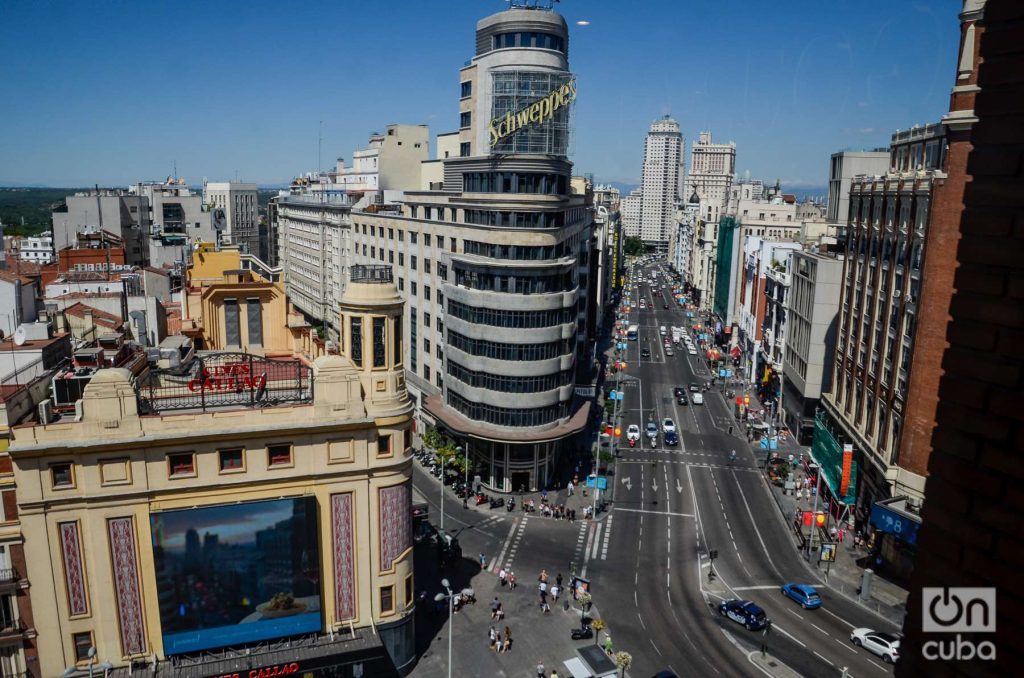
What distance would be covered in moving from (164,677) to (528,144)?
52315mm

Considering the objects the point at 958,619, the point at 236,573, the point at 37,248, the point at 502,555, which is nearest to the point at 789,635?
the point at 502,555

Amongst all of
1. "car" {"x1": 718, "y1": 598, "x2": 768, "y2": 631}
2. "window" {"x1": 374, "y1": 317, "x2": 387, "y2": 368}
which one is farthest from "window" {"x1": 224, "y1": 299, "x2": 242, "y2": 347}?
"car" {"x1": 718, "y1": 598, "x2": 768, "y2": 631}

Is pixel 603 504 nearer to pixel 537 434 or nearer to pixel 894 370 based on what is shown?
pixel 537 434

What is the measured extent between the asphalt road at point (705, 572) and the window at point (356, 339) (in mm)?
24201

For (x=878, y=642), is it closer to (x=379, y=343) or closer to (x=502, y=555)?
(x=502, y=555)

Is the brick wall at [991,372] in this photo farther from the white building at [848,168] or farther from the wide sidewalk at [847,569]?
the white building at [848,168]

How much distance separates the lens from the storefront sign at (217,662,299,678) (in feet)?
116

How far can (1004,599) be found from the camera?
7527 mm

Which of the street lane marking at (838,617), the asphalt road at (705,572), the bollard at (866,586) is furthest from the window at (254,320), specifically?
the bollard at (866,586)

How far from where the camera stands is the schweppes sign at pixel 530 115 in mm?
68688

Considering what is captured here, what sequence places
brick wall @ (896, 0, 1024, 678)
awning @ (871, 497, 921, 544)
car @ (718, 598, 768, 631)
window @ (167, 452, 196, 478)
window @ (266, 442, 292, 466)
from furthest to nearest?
awning @ (871, 497, 921, 544) → car @ (718, 598, 768, 631) → window @ (266, 442, 292, 466) → window @ (167, 452, 196, 478) → brick wall @ (896, 0, 1024, 678)

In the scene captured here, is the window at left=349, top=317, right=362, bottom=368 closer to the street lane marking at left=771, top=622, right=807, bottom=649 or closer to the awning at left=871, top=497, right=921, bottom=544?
the street lane marking at left=771, top=622, right=807, bottom=649

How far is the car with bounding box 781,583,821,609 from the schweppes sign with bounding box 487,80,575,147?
45.7 metres

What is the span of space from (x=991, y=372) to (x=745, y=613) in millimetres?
44544
